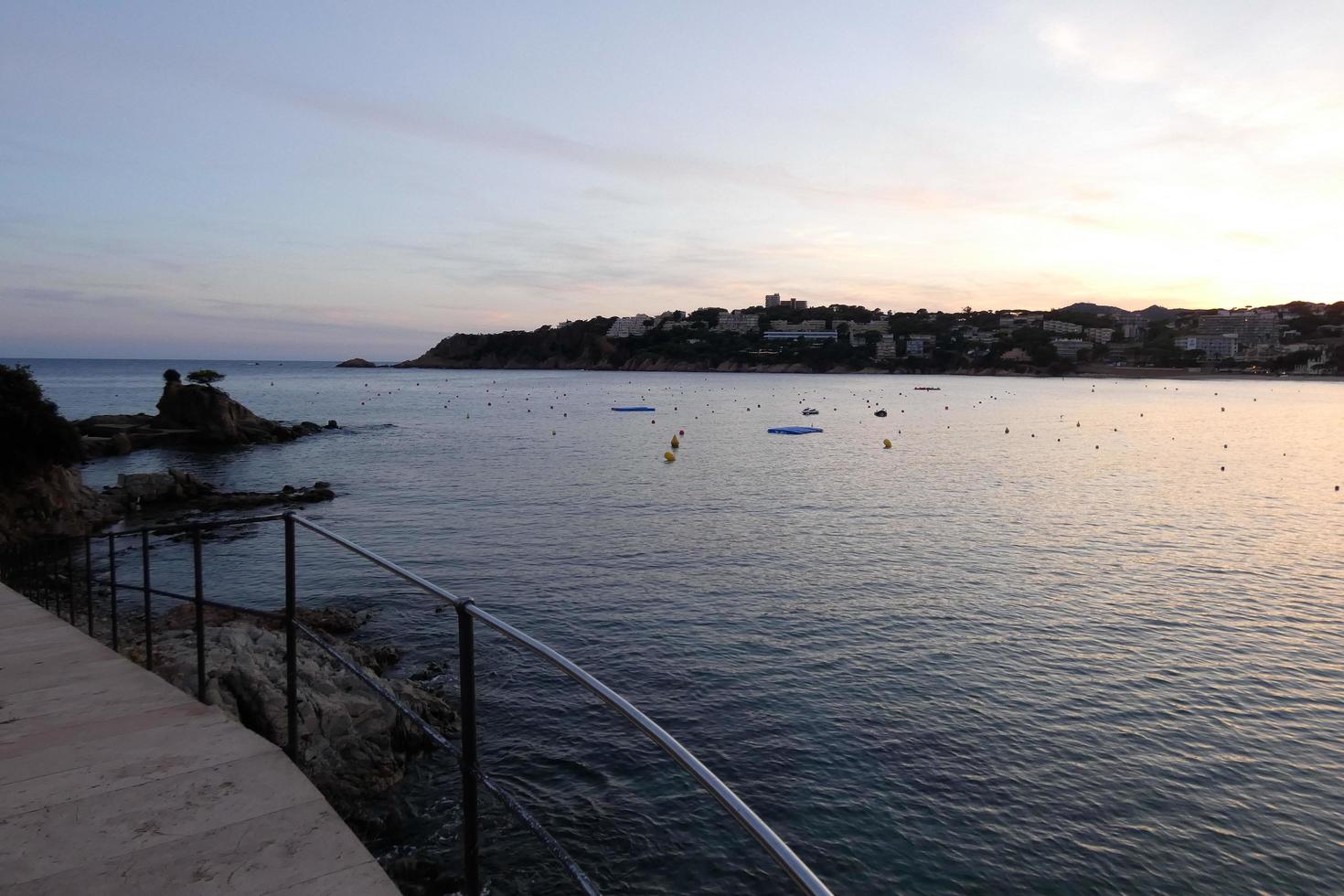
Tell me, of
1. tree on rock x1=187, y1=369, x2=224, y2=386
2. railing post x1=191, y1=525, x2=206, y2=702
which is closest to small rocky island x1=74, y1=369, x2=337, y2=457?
tree on rock x1=187, y1=369, x2=224, y2=386

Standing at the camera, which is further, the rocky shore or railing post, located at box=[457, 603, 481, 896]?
the rocky shore

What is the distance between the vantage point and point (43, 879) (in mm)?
3600

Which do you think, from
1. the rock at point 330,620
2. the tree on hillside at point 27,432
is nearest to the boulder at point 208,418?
the tree on hillside at point 27,432

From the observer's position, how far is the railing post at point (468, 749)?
3055 millimetres

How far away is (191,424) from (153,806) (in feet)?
211

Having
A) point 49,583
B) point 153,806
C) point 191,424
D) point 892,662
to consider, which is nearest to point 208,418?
point 191,424

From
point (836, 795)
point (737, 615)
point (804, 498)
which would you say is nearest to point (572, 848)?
point (836, 795)

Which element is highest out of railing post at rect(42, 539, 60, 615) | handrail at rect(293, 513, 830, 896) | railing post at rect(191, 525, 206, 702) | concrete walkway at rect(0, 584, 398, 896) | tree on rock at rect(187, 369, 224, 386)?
tree on rock at rect(187, 369, 224, 386)

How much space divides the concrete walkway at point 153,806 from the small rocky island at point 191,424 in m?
58.8

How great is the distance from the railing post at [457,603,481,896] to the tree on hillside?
104 feet

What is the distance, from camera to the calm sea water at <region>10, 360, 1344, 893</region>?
10.1 meters

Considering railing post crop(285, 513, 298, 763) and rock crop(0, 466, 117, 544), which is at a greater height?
railing post crop(285, 513, 298, 763)

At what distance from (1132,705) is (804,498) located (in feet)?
73.2

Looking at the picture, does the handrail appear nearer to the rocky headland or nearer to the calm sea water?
the rocky headland
